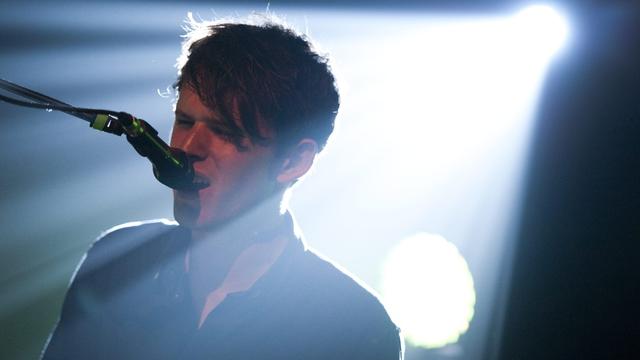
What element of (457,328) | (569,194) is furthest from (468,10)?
(457,328)

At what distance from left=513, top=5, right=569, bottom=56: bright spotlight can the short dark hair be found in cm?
198

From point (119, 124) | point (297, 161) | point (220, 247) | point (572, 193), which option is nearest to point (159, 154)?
point (119, 124)

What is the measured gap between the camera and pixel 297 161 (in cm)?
216

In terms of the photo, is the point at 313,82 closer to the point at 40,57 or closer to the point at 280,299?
the point at 280,299

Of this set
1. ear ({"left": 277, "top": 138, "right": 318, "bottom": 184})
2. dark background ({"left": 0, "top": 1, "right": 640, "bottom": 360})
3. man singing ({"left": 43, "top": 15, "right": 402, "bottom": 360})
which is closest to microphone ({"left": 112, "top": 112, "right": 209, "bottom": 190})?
man singing ({"left": 43, "top": 15, "right": 402, "bottom": 360})

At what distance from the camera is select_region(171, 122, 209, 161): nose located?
5.74ft

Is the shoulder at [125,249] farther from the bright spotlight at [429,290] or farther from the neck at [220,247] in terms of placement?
the bright spotlight at [429,290]

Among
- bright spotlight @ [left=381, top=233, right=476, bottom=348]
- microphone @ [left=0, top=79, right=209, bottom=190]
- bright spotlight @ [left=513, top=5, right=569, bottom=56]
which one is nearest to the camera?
microphone @ [left=0, top=79, right=209, bottom=190]

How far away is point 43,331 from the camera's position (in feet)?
10.1

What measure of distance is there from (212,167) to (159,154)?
329 mm

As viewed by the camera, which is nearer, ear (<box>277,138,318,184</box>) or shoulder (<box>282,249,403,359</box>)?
shoulder (<box>282,249,403,359</box>)

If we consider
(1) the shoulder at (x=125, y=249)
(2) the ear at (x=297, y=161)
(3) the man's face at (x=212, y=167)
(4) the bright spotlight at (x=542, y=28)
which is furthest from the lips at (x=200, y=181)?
(4) the bright spotlight at (x=542, y=28)

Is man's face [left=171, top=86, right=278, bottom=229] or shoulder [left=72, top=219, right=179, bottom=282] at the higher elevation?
man's face [left=171, top=86, right=278, bottom=229]

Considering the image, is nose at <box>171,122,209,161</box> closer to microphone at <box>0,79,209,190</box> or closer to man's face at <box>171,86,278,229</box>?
man's face at <box>171,86,278,229</box>
